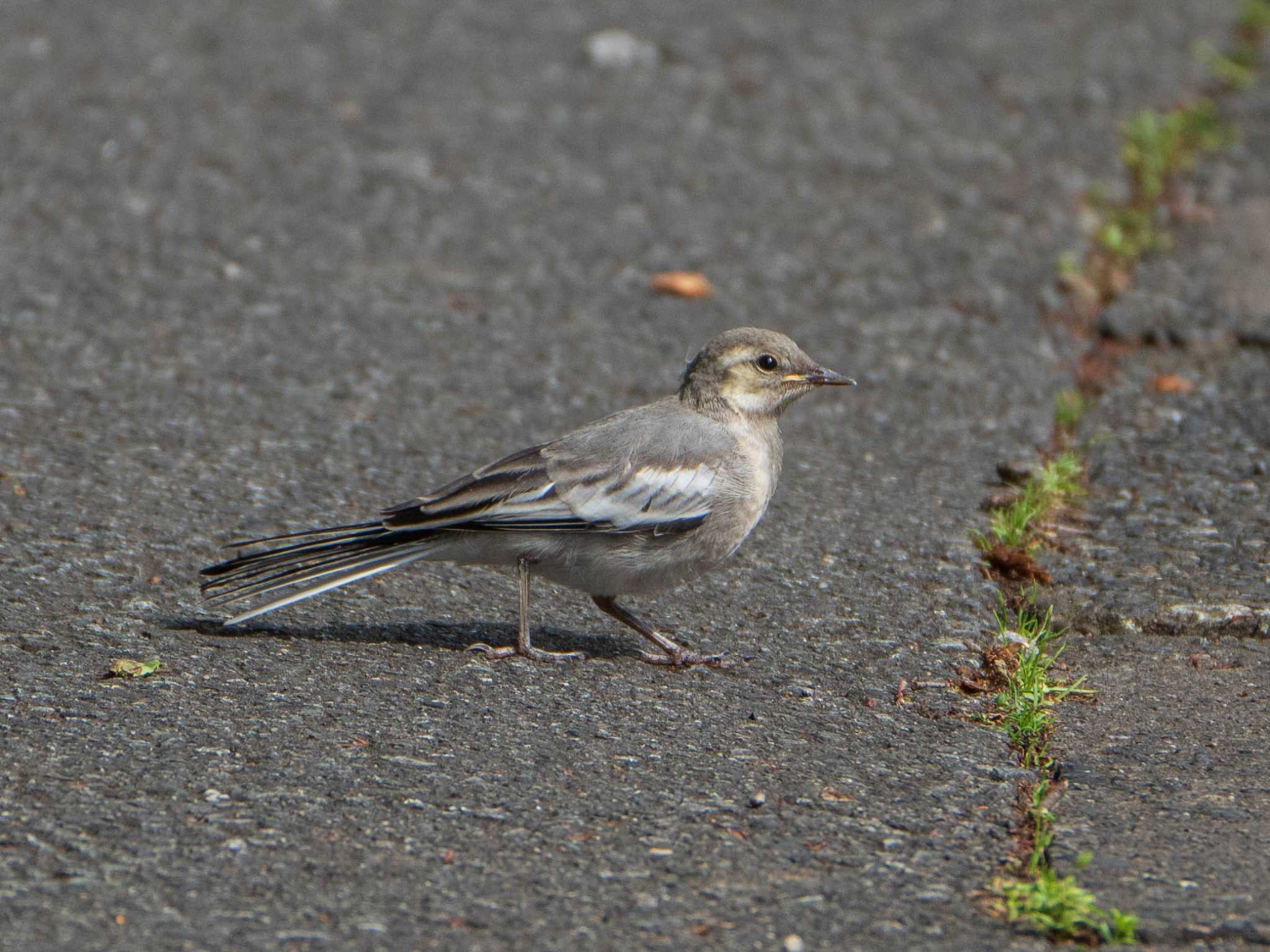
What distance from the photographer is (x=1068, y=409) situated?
6.59 metres

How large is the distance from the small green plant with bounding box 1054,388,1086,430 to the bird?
1965 mm

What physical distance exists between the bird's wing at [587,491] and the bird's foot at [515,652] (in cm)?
37

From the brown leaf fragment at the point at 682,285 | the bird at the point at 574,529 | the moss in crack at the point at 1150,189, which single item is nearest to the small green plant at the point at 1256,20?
the moss in crack at the point at 1150,189

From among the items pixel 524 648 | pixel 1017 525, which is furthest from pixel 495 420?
pixel 1017 525

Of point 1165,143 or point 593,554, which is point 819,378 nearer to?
point 593,554

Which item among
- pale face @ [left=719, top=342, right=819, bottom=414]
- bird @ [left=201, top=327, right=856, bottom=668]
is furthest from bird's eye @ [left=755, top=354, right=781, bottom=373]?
bird @ [left=201, top=327, right=856, bottom=668]

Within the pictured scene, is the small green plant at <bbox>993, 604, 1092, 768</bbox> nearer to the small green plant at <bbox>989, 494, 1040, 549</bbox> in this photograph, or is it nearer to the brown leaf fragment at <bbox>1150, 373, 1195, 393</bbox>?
the small green plant at <bbox>989, 494, 1040, 549</bbox>

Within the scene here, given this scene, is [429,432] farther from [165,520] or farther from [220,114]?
[220,114]

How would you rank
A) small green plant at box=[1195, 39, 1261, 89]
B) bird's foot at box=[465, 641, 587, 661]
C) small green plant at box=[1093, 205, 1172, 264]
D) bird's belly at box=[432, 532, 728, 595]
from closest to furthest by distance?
bird's foot at box=[465, 641, 587, 661] < bird's belly at box=[432, 532, 728, 595] < small green plant at box=[1093, 205, 1172, 264] < small green plant at box=[1195, 39, 1261, 89]

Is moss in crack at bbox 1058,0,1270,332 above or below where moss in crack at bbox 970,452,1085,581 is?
above

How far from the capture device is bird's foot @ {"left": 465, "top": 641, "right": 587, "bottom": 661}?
15.7ft

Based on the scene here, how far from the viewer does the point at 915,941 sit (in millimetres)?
3234

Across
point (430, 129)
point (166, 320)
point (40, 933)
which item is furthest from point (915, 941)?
point (430, 129)

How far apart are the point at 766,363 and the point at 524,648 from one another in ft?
4.40
